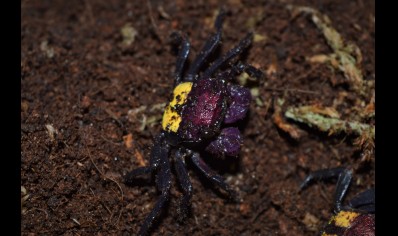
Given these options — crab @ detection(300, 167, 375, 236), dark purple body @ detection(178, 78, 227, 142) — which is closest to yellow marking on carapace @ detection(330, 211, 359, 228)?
crab @ detection(300, 167, 375, 236)

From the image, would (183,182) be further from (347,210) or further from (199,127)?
(347,210)

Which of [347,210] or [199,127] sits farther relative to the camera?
[347,210]

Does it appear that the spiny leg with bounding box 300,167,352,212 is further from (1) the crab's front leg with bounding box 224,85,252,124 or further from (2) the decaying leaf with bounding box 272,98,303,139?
(1) the crab's front leg with bounding box 224,85,252,124

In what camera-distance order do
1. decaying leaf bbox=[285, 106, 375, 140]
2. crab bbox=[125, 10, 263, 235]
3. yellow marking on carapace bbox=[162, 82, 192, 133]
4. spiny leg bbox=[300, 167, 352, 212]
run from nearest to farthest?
1. crab bbox=[125, 10, 263, 235]
2. yellow marking on carapace bbox=[162, 82, 192, 133]
3. spiny leg bbox=[300, 167, 352, 212]
4. decaying leaf bbox=[285, 106, 375, 140]

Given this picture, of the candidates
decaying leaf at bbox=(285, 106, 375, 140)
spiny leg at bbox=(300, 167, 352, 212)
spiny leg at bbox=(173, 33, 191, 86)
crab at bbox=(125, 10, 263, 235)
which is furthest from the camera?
spiny leg at bbox=(173, 33, 191, 86)

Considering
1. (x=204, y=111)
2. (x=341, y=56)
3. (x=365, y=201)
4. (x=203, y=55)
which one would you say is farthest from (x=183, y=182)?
(x=341, y=56)

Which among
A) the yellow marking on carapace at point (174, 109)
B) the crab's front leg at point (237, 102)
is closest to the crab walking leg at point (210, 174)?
the yellow marking on carapace at point (174, 109)

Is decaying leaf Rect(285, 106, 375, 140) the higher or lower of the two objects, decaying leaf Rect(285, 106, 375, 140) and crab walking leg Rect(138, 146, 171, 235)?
the higher
